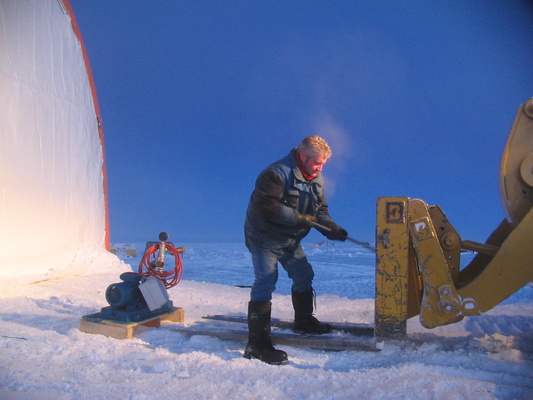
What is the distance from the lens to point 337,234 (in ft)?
10.2

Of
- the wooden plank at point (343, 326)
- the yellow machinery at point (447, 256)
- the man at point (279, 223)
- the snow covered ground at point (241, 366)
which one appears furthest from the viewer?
the wooden plank at point (343, 326)

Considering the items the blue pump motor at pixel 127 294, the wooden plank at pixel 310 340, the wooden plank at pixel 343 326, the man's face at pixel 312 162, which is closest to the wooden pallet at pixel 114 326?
the blue pump motor at pixel 127 294

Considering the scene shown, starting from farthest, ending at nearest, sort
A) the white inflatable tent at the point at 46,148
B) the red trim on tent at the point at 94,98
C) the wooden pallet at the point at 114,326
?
Answer: the red trim on tent at the point at 94,98
the white inflatable tent at the point at 46,148
the wooden pallet at the point at 114,326

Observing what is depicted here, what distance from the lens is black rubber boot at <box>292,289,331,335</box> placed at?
11.2 ft

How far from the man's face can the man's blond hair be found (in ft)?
0.08

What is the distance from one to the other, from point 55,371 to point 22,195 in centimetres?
461

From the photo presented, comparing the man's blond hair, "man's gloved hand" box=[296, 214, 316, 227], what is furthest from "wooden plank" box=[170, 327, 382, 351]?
the man's blond hair

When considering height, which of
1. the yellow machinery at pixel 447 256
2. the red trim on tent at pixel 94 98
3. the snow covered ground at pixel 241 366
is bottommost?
the snow covered ground at pixel 241 366

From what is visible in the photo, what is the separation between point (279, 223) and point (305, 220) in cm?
20

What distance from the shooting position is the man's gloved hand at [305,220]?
2.93 metres

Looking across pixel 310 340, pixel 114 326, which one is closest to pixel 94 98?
pixel 114 326

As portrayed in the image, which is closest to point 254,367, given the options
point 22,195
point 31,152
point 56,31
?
point 22,195

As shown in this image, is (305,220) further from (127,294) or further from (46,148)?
(46,148)

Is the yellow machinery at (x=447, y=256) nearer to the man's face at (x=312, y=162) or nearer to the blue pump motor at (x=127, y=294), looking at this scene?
the man's face at (x=312, y=162)
